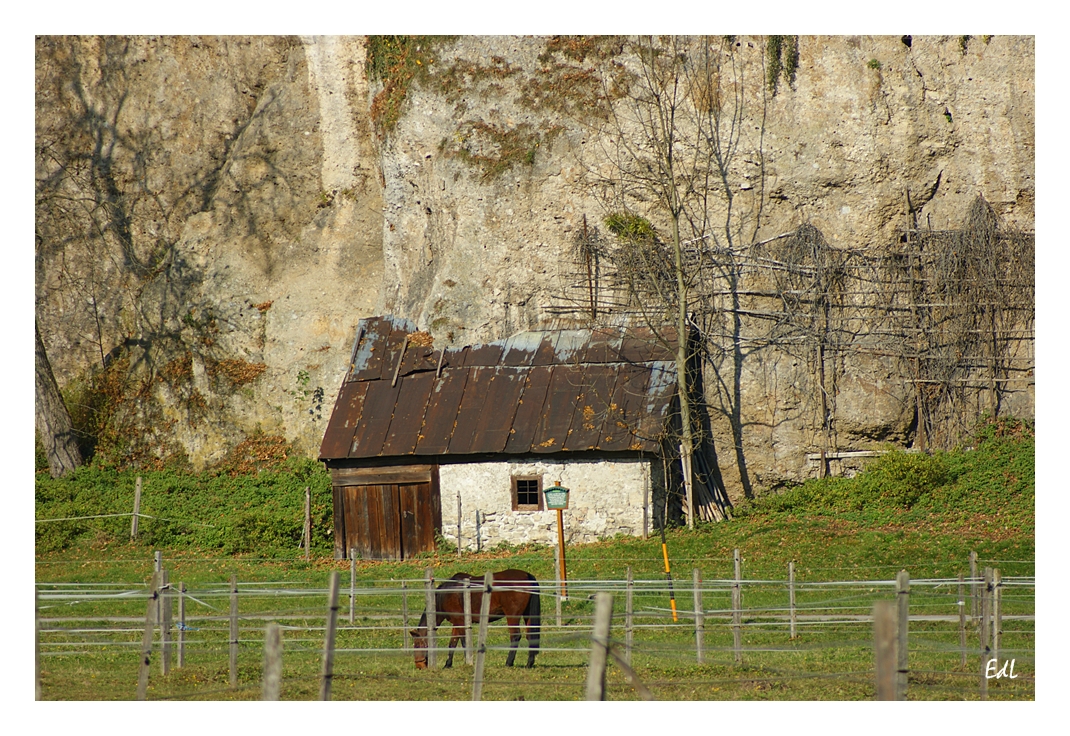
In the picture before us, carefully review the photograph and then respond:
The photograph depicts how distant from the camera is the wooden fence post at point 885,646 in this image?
7.57m

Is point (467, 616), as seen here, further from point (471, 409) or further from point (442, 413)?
point (442, 413)

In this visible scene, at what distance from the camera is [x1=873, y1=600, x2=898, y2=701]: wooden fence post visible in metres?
7.57

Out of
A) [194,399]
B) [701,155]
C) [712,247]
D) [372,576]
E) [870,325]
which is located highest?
[701,155]

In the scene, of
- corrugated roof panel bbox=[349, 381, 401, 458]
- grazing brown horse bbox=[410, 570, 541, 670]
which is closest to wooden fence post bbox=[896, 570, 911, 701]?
grazing brown horse bbox=[410, 570, 541, 670]

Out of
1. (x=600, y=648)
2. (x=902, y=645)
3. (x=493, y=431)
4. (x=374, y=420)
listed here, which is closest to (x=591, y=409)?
(x=493, y=431)

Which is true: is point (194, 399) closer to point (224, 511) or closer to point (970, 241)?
point (224, 511)

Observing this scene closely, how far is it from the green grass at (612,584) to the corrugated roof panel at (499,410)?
2.62 meters

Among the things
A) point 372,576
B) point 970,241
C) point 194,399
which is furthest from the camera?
point 194,399

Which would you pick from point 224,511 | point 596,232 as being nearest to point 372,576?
point 224,511

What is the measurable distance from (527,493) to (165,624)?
38.3 ft

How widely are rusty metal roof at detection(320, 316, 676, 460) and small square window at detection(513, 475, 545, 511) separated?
717 mm

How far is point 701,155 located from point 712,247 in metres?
2.48

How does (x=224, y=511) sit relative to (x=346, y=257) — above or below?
below

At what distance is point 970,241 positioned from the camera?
26.2 m
